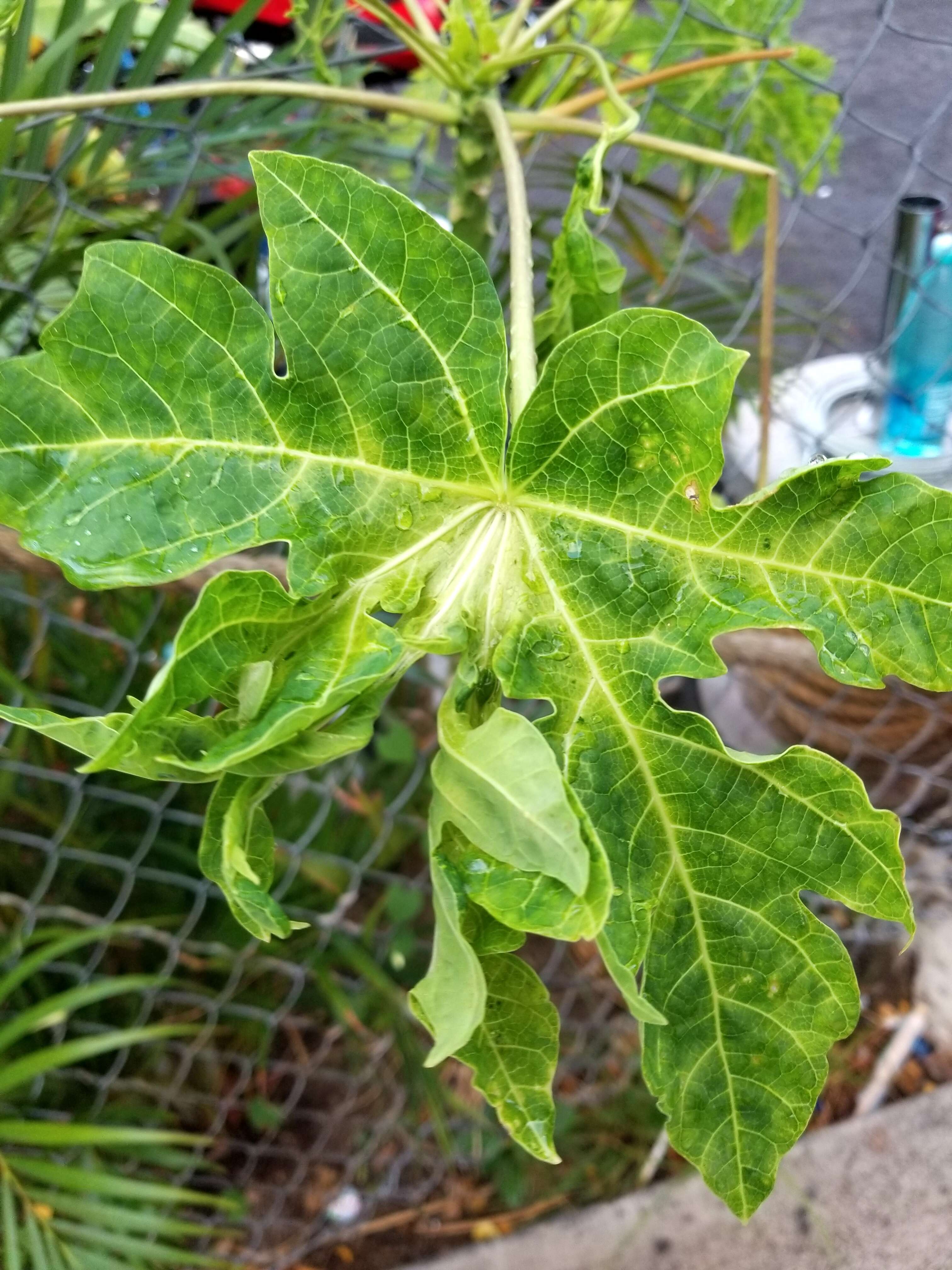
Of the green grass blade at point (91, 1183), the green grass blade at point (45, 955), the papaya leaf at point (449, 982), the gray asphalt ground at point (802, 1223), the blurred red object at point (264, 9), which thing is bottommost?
the gray asphalt ground at point (802, 1223)

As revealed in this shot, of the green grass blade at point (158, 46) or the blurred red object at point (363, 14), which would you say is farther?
the blurred red object at point (363, 14)

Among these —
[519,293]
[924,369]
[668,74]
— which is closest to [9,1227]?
[519,293]

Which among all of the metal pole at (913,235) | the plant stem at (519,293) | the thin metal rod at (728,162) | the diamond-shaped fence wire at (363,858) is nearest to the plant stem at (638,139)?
the thin metal rod at (728,162)

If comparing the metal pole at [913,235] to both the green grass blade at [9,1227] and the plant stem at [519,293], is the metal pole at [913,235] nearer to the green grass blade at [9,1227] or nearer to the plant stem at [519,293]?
the plant stem at [519,293]

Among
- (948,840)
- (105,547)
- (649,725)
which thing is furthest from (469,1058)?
(948,840)

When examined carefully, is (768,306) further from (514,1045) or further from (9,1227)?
(9,1227)

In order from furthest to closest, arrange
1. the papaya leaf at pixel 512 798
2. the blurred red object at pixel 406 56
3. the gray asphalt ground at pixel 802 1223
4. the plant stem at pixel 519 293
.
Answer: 1. the blurred red object at pixel 406 56
2. the gray asphalt ground at pixel 802 1223
3. the plant stem at pixel 519 293
4. the papaya leaf at pixel 512 798

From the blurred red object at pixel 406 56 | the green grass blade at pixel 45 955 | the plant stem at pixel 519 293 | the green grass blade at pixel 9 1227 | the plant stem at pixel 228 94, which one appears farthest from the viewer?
the blurred red object at pixel 406 56
